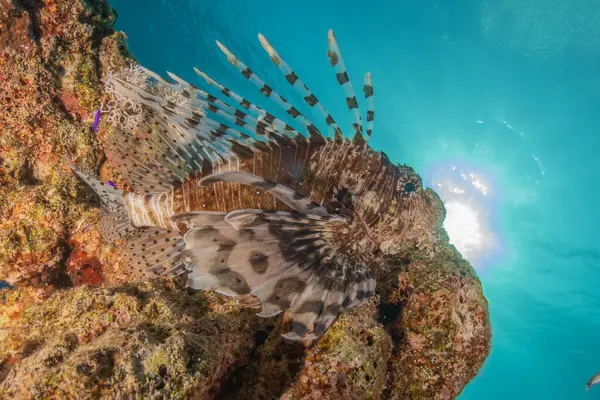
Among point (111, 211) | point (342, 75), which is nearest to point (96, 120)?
point (111, 211)

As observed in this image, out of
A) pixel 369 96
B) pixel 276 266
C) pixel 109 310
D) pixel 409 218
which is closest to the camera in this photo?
pixel 276 266

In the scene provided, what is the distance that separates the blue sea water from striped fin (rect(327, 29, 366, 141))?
27.1 metres

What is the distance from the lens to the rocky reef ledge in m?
1.99

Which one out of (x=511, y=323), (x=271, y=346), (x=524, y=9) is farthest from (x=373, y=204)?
(x=511, y=323)

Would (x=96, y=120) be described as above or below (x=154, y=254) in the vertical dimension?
above

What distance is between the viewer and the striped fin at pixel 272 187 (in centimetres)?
185

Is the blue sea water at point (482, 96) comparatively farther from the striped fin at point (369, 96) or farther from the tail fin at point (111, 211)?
the tail fin at point (111, 211)

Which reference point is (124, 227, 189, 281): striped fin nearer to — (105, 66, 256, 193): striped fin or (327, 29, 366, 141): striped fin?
(105, 66, 256, 193): striped fin

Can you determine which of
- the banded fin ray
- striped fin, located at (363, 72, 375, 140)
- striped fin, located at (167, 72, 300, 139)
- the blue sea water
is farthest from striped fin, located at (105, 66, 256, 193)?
the blue sea water

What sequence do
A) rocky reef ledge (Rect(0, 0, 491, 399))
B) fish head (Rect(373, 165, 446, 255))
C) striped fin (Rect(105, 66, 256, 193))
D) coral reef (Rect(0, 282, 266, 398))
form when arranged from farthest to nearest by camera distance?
fish head (Rect(373, 165, 446, 255)) → striped fin (Rect(105, 66, 256, 193)) → rocky reef ledge (Rect(0, 0, 491, 399)) → coral reef (Rect(0, 282, 266, 398))

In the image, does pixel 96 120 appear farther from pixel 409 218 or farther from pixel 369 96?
pixel 409 218

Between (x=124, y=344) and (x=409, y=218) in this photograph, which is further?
(x=409, y=218)

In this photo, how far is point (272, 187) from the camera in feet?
6.79

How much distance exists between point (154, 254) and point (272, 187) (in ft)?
6.31
